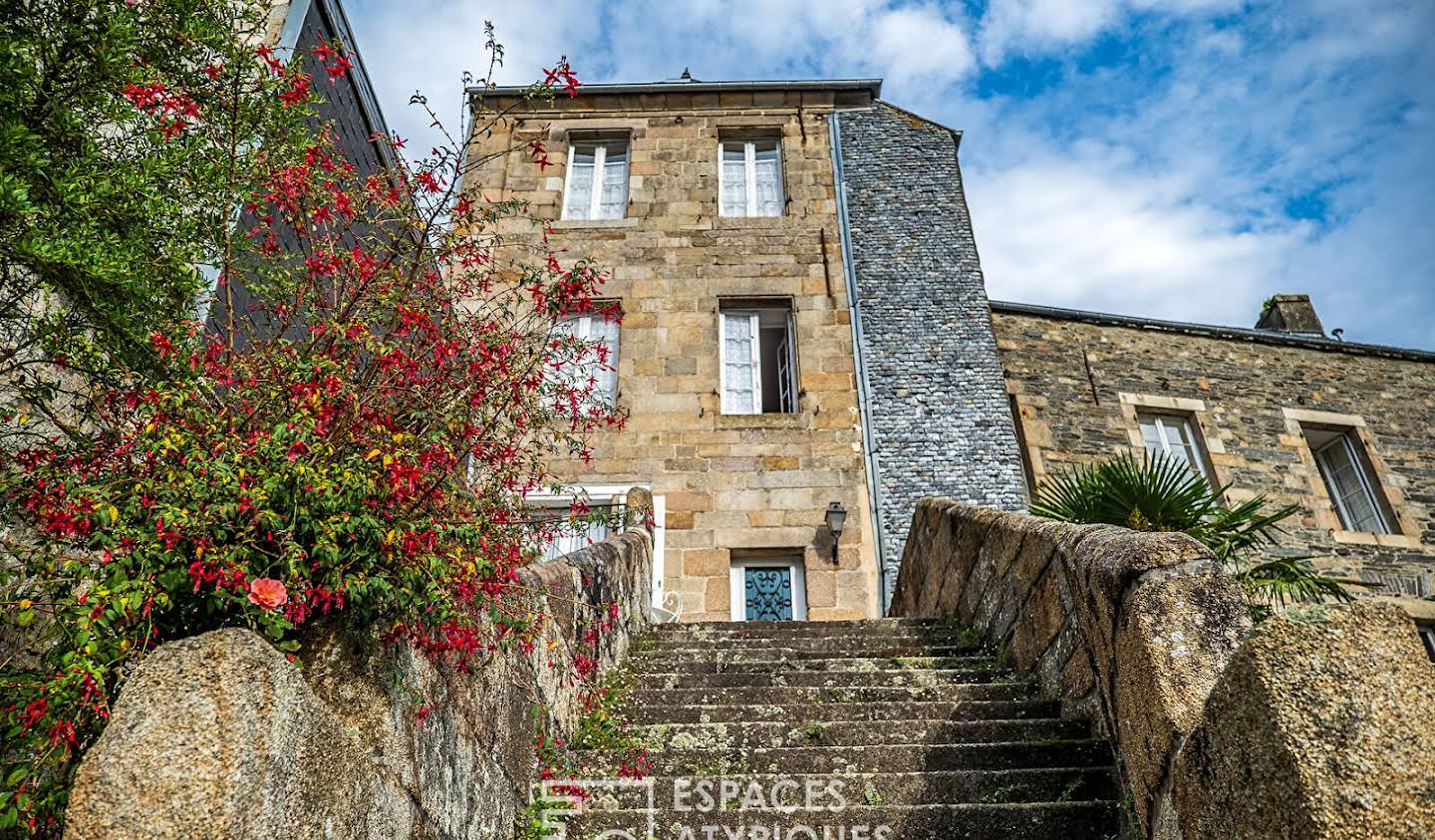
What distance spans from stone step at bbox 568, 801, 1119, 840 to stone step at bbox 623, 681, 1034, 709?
1006 mm

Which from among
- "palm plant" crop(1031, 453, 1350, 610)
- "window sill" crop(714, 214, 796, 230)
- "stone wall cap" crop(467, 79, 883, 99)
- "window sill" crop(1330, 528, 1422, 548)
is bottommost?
"palm plant" crop(1031, 453, 1350, 610)

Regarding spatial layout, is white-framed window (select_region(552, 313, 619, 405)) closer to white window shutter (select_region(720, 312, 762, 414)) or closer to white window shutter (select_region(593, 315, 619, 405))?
white window shutter (select_region(593, 315, 619, 405))

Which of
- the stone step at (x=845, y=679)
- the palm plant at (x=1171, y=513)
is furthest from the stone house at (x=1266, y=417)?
the stone step at (x=845, y=679)

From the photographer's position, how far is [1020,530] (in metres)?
4.21

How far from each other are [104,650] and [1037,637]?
3686 millimetres

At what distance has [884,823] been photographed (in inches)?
118

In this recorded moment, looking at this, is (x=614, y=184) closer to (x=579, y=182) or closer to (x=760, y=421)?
(x=579, y=182)

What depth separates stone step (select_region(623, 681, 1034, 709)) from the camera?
405 cm

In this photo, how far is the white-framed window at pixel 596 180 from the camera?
10.5 m

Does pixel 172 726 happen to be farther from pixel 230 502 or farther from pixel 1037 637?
pixel 1037 637

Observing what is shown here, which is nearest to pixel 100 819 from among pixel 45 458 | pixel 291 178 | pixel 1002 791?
pixel 45 458

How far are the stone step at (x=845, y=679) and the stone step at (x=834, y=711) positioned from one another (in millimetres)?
302

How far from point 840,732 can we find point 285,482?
2.68 meters

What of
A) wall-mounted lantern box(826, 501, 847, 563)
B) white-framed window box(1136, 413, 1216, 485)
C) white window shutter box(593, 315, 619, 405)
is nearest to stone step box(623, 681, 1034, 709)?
wall-mounted lantern box(826, 501, 847, 563)
